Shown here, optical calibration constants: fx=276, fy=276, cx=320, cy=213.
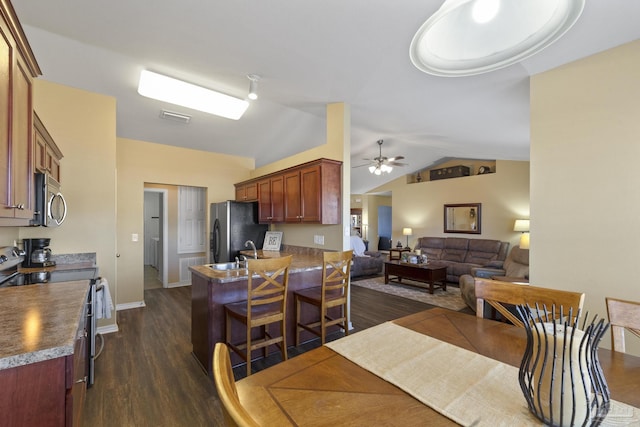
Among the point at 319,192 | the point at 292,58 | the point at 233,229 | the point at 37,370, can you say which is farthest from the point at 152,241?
the point at 37,370

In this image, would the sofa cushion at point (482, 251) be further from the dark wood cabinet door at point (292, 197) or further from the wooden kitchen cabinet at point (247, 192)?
the wooden kitchen cabinet at point (247, 192)

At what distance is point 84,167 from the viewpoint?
329cm

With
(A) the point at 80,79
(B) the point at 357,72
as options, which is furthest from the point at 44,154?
(B) the point at 357,72

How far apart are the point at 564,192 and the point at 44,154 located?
427 cm

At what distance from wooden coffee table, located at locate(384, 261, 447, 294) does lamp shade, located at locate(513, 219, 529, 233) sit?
2.16 m

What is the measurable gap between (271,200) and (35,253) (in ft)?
8.95

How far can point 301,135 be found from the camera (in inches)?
196

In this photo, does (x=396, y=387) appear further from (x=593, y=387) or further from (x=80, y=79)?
(x=80, y=79)

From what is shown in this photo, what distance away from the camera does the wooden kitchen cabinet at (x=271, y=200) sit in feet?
13.9

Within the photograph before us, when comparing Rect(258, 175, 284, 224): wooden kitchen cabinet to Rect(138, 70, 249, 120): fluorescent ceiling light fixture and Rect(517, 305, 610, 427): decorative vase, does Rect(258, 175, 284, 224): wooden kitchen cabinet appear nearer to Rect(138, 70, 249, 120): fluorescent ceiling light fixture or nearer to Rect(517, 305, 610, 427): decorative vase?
Rect(138, 70, 249, 120): fluorescent ceiling light fixture

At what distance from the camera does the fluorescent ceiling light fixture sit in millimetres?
3111

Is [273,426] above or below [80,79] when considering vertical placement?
below

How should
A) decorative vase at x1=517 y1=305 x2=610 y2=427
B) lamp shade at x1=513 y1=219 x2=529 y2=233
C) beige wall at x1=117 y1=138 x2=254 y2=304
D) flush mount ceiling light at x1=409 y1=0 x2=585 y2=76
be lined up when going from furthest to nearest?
lamp shade at x1=513 y1=219 x2=529 y2=233
beige wall at x1=117 y1=138 x2=254 y2=304
flush mount ceiling light at x1=409 y1=0 x2=585 y2=76
decorative vase at x1=517 y1=305 x2=610 y2=427

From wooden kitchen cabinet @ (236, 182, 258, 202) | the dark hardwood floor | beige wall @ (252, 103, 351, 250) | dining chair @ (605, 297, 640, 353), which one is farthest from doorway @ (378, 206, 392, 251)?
dining chair @ (605, 297, 640, 353)
